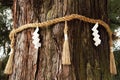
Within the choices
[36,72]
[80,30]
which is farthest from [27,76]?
[80,30]

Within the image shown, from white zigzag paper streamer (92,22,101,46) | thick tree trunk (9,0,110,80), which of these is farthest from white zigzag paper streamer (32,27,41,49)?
white zigzag paper streamer (92,22,101,46)

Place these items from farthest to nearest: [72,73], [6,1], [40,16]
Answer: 1. [6,1]
2. [40,16]
3. [72,73]

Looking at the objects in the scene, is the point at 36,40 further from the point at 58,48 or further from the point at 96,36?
the point at 96,36

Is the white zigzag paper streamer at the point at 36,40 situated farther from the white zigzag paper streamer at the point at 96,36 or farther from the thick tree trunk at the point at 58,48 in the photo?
the white zigzag paper streamer at the point at 96,36

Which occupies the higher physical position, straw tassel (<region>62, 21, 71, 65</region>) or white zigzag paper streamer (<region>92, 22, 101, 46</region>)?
white zigzag paper streamer (<region>92, 22, 101, 46</region>)

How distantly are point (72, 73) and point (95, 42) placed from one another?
167 millimetres

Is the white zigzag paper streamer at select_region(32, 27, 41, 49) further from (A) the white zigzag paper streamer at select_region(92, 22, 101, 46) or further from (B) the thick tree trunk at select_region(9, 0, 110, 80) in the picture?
(A) the white zigzag paper streamer at select_region(92, 22, 101, 46)

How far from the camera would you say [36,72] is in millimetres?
1357

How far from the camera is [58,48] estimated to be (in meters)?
1.36

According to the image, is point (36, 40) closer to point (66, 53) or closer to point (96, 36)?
point (66, 53)

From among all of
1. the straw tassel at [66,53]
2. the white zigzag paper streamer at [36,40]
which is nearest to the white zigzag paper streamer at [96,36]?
the straw tassel at [66,53]

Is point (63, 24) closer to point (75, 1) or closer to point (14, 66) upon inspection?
point (75, 1)

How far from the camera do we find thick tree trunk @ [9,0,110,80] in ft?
4.40

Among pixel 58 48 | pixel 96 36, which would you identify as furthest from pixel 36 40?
pixel 96 36
